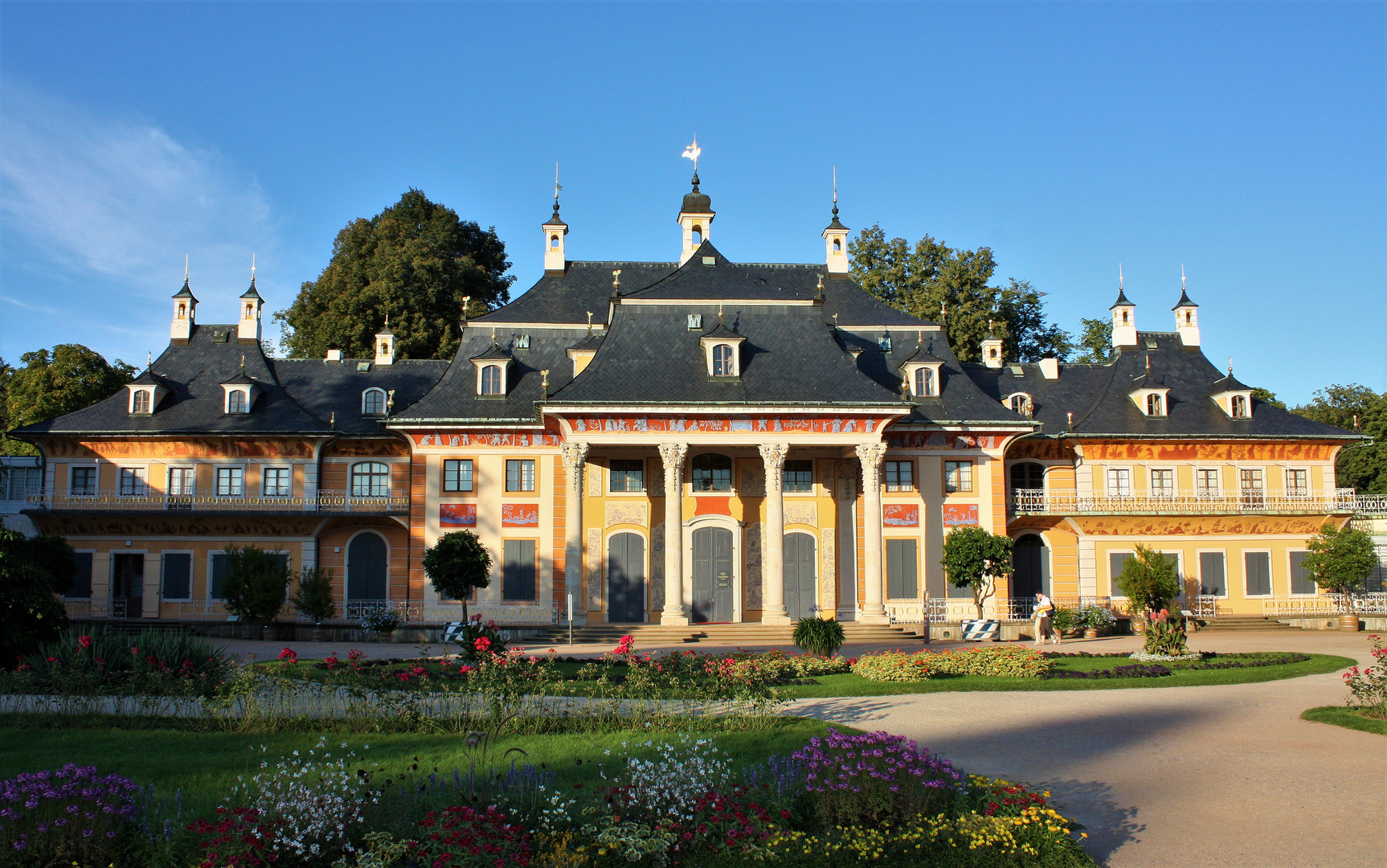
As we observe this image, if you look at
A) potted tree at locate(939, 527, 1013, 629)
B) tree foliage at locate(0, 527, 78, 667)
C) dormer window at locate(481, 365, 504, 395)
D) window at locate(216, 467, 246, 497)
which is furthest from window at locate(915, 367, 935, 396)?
tree foliage at locate(0, 527, 78, 667)

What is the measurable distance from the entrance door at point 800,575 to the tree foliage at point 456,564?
1019 cm

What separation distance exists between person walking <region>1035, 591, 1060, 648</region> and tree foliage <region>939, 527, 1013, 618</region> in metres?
1.53

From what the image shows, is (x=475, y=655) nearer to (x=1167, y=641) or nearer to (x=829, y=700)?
(x=829, y=700)

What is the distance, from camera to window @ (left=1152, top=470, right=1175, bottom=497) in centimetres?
3716

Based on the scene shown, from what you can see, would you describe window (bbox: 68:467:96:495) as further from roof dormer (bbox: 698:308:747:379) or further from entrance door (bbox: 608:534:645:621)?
roof dormer (bbox: 698:308:747:379)

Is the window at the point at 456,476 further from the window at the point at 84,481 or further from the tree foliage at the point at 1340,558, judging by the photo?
the tree foliage at the point at 1340,558

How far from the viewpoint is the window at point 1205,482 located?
3725cm

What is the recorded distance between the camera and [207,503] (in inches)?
1389

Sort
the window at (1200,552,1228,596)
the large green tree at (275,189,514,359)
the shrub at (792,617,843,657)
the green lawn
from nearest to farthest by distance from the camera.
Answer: the green lawn → the shrub at (792,617,843,657) → the window at (1200,552,1228,596) → the large green tree at (275,189,514,359)

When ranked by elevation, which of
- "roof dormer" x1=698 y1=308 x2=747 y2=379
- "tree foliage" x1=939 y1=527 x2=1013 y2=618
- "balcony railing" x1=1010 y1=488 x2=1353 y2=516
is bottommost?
"tree foliage" x1=939 y1=527 x2=1013 y2=618

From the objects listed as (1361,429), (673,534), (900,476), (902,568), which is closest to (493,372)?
(673,534)

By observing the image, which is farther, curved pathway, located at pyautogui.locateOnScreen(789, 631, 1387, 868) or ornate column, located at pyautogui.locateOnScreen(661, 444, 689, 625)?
ornate column, located at pyautogui.locateOnScreen(661, 444, 689, 625)

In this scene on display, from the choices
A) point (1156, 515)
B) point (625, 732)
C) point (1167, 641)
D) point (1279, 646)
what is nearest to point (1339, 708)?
point (1167, 641)

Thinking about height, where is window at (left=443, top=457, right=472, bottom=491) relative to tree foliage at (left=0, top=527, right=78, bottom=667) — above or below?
above
